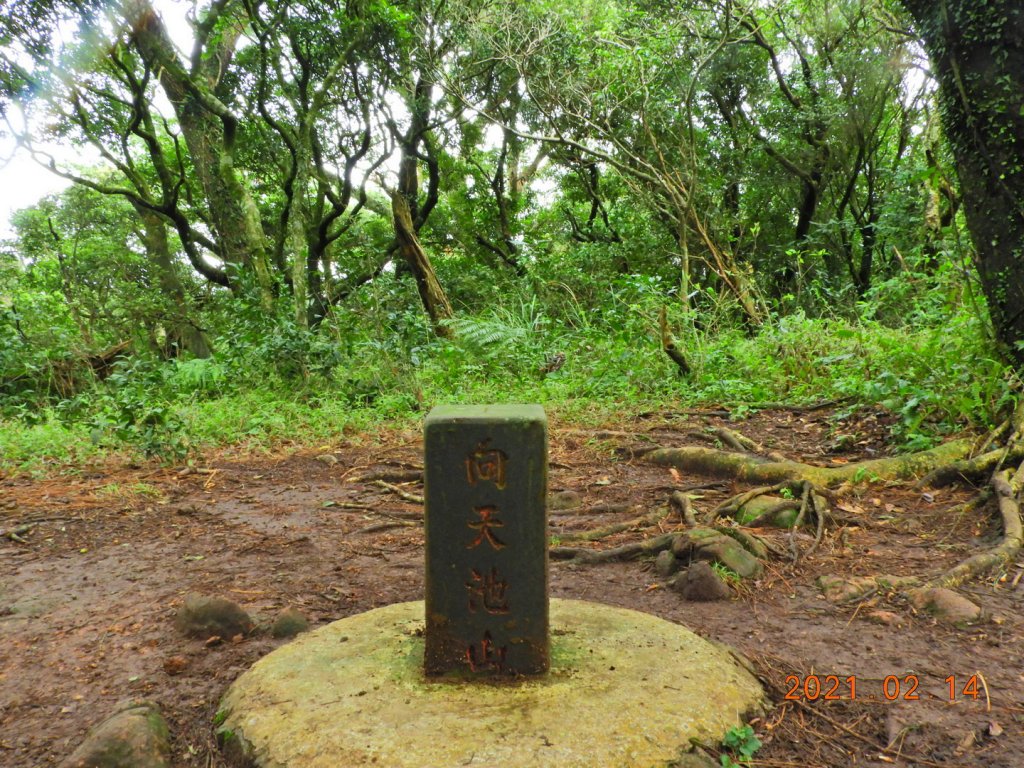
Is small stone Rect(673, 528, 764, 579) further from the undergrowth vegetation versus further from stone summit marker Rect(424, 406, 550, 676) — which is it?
the undergrowth vegetation

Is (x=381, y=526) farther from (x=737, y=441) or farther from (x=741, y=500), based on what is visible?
(x=737, y=441)

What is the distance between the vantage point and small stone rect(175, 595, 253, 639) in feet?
9.87

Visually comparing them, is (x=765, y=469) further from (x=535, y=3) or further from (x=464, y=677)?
(x=535, y=3)

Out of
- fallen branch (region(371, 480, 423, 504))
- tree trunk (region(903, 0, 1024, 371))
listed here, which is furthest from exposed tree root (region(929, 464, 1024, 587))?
fallen branch (region(371, 480, 423, 504))

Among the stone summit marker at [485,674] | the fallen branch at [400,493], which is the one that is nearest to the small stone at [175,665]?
the stone summit marker at [485,674]

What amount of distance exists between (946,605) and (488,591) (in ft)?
6.56

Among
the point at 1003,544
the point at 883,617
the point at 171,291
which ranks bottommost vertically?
the point at 883,617

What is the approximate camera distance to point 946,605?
299cm

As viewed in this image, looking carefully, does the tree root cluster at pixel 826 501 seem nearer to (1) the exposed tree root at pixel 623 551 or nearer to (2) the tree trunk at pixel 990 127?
(1) the exposed tree root at pixel 623 551

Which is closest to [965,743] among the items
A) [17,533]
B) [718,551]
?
[718,551]

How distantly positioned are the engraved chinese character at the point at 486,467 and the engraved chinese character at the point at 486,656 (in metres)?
0.57

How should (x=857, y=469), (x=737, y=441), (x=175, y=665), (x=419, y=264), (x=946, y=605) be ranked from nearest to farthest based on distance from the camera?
(x=175, y=665), (x=946, y=605), (x=857, y=469), (x=737, y=441), (x=419, y=264)

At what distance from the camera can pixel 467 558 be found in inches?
96.0

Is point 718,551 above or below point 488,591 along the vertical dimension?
below
